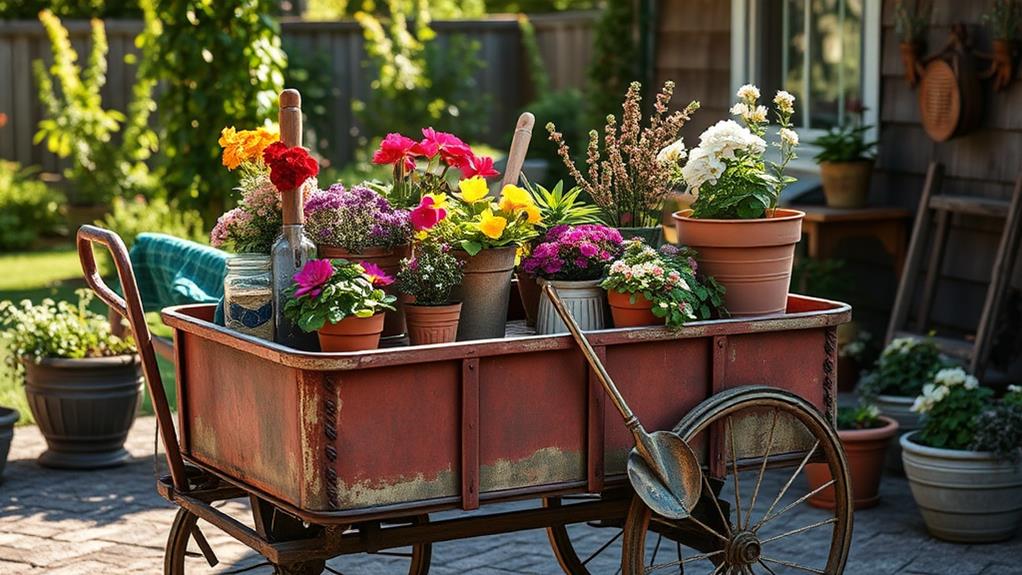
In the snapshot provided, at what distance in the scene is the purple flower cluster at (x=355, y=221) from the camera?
3.45m

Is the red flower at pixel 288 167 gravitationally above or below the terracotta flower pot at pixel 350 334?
above

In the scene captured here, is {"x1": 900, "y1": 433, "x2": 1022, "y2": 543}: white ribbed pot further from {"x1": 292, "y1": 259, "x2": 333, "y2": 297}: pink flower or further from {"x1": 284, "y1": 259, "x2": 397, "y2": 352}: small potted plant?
{"x1": 292, "y1": 259, "x2": 333, "y2": 297}: pink flower

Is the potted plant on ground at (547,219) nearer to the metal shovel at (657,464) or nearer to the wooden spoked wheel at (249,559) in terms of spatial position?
the metal shovel at (657,464)

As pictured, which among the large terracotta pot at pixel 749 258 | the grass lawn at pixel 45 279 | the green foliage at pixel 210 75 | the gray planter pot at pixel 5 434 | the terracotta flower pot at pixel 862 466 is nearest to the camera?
the large terracotta pot at pixel 749 258

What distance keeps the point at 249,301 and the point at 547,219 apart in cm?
81

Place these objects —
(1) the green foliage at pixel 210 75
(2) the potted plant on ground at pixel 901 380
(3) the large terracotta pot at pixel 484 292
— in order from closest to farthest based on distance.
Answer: (3) the large terracotta pot at pixel 484 292, (2) the potted plant on ground at pixel 901 380, (1) the green foliage at pixel 210 75

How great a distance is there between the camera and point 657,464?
11.3 feet

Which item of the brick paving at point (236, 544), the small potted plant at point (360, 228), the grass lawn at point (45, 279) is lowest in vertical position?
the brick paving at point (236, 544)

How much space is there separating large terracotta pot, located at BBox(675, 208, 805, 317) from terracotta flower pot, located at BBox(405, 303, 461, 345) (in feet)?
2.44

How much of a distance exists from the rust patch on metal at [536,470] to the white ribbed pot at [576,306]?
1.01 ft

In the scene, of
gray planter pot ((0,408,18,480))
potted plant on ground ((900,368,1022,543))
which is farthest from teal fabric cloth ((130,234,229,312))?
potted plant on ground ((900,368,1022,543))

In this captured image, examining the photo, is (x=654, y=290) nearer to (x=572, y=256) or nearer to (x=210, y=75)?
(x=572, y=256)

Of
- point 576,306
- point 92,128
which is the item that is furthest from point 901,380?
point 92,128

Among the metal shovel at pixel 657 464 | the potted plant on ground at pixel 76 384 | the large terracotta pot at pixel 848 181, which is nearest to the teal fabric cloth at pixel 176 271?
the potted plant on ground at pixel 76 384
